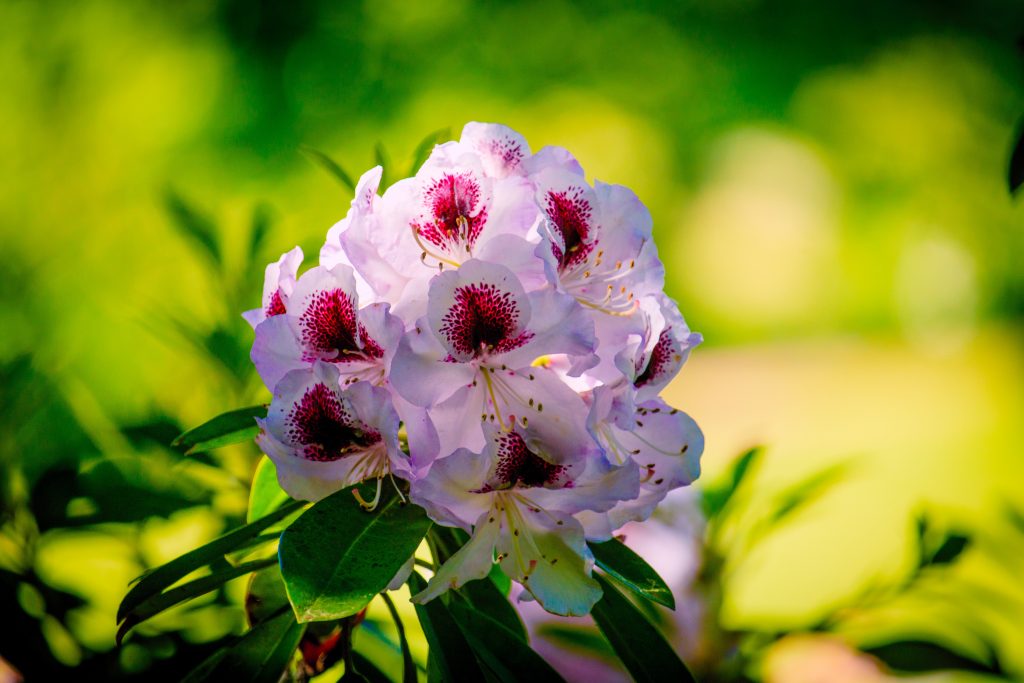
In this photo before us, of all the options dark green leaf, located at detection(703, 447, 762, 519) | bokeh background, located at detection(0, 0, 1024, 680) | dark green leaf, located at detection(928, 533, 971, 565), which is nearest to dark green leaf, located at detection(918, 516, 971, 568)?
dark green leaf, located at detection(928, 533, 971, 565)

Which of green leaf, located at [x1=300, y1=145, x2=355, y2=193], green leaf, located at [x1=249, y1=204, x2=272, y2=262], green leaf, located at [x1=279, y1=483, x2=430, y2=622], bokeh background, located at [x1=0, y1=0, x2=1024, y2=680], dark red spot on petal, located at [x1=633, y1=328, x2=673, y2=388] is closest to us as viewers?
green leaf, located at [x1=279, y1=483, x2=430, y2=622]

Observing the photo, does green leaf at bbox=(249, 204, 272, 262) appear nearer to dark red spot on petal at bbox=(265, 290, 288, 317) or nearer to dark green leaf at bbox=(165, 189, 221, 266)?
dark green leaf at bbox=(165, 189, 221, 266)

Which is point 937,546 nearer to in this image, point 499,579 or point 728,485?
point 728,485

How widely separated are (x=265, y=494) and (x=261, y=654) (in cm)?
10

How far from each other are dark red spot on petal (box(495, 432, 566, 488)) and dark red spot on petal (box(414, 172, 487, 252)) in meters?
0.11

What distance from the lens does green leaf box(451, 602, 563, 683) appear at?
53cm

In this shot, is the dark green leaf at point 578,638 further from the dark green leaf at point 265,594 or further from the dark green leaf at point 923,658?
the dark green leaf at point 265,594

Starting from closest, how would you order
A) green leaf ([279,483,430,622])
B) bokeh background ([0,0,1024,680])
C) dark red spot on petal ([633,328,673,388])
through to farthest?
green leaf ([279,483,430,622])
dark red spot on petal ([633,328,673,388])
bokeh background ([0,0,1024,680])

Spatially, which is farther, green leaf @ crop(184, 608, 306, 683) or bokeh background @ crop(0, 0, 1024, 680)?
bokeh background @ crop(0, 0, 1024, 680)

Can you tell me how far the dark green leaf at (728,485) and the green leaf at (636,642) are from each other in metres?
0.31

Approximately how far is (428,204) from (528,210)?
54 millimetres

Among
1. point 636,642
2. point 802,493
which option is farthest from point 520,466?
point 802,493

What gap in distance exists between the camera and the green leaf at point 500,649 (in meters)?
0.53

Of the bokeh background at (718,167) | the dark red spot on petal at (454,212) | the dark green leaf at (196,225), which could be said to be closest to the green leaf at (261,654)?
the dark red spot on petal at (454,212)
